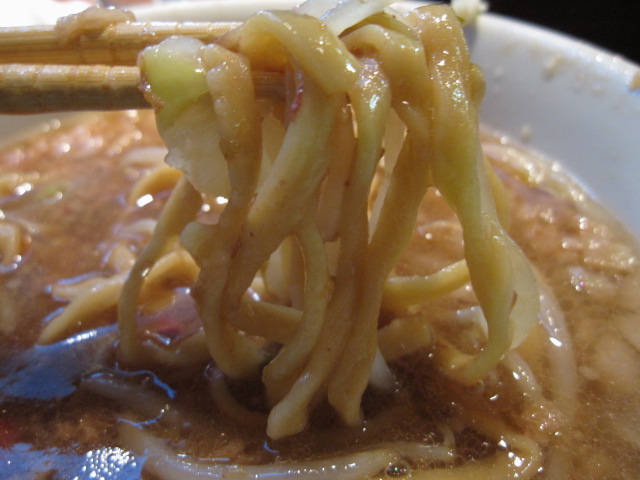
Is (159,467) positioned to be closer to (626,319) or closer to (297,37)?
(297,37)

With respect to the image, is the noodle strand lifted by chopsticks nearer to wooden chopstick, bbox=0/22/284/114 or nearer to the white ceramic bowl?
wooden chopstick, bbox=0/22/284/114

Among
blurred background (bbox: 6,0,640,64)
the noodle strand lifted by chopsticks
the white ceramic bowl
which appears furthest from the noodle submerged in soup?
blurred background (bbox: 6,0,640,64)

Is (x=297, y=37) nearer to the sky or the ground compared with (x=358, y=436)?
nearer to the sky

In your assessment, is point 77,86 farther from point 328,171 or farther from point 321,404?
point 321,404

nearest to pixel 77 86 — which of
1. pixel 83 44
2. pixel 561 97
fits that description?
pixel 83 44

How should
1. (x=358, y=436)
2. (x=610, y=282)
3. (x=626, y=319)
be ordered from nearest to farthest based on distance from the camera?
(x=358, y=436) < (x=626, y=319) < (x=610, y=282)

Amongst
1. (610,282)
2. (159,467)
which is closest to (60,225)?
(159,467)

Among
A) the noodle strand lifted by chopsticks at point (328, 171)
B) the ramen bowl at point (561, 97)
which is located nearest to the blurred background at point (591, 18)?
the ramen bowl at point (561, 97)

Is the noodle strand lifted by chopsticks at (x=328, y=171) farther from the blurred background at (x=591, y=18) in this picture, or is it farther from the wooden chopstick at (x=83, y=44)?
the blurred background at (x=591, y=18)
